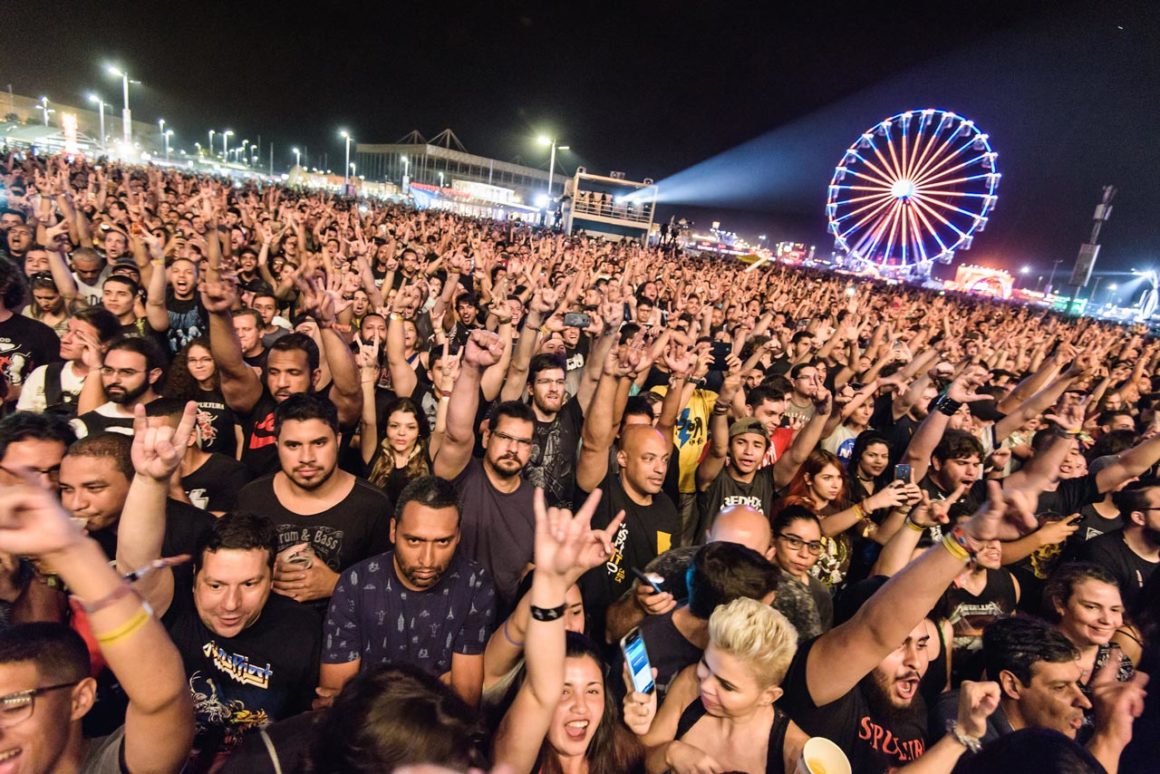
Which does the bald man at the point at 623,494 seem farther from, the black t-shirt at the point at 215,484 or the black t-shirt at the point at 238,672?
the black t-shirt at the point at 215,484

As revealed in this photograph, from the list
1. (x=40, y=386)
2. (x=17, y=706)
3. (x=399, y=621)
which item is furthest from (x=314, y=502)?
(x=40, y=386)

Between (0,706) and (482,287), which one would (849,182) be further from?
(0,706)

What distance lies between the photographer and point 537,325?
449 centimetres

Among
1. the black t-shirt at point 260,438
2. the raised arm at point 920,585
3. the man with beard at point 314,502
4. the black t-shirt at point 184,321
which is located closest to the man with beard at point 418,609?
the man with beard at point 314,502

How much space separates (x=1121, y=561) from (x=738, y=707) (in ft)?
10.4

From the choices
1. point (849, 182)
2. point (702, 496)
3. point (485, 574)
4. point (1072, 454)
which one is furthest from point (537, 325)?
point (849, 182)

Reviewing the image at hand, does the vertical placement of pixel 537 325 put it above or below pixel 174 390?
above

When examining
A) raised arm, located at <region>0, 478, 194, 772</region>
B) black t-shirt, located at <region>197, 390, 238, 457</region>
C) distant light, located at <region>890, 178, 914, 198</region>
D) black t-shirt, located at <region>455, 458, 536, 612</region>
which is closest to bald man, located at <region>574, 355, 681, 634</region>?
black t-shirt, located at <region>455, 458, 536, 612</region>

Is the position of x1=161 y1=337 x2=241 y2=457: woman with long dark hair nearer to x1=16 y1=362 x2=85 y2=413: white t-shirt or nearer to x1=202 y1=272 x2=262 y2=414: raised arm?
x1=202 y1=272 x2=262 y2=414: raised arm

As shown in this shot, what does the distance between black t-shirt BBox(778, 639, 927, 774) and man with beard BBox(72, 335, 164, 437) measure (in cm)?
347

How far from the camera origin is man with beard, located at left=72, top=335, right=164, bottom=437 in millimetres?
3205

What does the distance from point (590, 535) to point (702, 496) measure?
90.0 inches

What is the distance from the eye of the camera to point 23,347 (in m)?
4.24

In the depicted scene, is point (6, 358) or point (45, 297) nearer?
point (6, 358)
